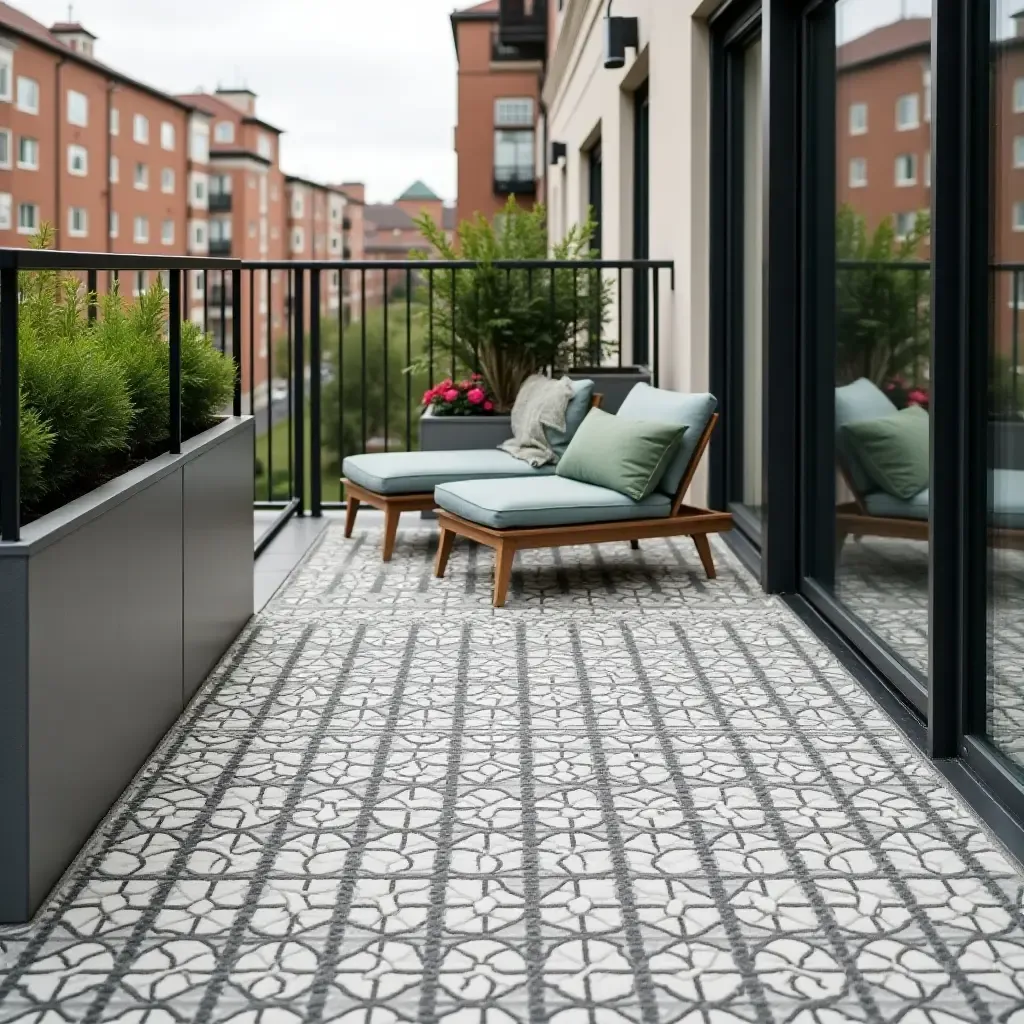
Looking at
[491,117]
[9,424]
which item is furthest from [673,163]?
[491,117]

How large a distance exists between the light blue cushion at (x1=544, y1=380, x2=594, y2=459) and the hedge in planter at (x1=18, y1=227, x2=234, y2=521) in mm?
1913

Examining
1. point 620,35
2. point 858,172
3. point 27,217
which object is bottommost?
point 858,172

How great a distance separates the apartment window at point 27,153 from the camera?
1411 inches

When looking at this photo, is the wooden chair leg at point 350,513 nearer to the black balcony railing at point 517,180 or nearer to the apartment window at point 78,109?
the black balcony railing at point 517,180

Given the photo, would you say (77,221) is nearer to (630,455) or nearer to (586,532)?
(630,455)

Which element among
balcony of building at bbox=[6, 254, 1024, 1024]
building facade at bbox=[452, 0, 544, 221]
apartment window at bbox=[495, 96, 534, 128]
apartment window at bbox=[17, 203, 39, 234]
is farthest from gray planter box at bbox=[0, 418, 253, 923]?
apartment window at bbox=[17, 203, 39, 234]

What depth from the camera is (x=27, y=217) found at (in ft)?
118

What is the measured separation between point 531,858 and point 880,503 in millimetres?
1799

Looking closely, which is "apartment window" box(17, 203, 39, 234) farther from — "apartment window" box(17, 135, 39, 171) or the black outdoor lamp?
the black outdoor lamp

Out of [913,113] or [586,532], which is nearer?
[913,113]

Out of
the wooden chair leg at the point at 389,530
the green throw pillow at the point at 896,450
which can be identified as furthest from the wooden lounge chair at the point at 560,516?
the green throw pillow at the point at 896,450

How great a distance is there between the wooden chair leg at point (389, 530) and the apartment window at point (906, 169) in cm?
263

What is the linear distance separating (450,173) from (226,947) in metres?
30.8

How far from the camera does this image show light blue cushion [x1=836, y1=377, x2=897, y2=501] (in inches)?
156
